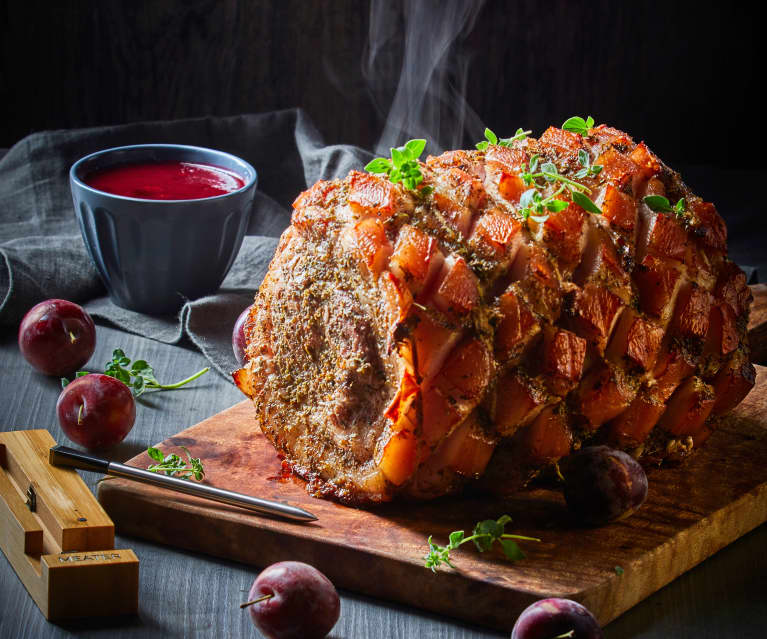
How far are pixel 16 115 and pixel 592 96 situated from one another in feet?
7.56

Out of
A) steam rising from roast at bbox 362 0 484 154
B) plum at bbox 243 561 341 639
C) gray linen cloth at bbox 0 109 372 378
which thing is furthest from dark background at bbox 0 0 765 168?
plum at bbox 243 561 341 639

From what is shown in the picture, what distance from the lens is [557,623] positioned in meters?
1.73

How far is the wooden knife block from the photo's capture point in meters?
1.81

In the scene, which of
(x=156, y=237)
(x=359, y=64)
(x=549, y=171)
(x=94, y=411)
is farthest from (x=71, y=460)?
(x=359, y=64)

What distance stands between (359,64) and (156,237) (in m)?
1.74

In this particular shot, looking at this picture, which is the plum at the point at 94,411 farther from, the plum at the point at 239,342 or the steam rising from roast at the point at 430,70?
the steam rising from roast at the point at 430,70

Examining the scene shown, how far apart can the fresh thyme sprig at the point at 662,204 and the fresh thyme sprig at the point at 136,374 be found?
1.19 metres

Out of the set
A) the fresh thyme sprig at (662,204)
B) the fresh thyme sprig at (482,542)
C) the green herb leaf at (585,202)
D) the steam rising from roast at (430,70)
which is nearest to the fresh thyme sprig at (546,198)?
the green herb leaf at (585,202)

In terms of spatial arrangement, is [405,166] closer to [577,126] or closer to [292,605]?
[577,126]

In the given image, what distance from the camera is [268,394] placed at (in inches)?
89.0

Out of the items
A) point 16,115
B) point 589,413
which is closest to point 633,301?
point 589,413

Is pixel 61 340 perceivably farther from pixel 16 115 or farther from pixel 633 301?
pixel 16 115

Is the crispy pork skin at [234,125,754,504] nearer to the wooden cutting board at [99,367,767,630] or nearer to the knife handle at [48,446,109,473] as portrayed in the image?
the wooden cutting board at [99,367,767,630]

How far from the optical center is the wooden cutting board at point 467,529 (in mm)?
1890
